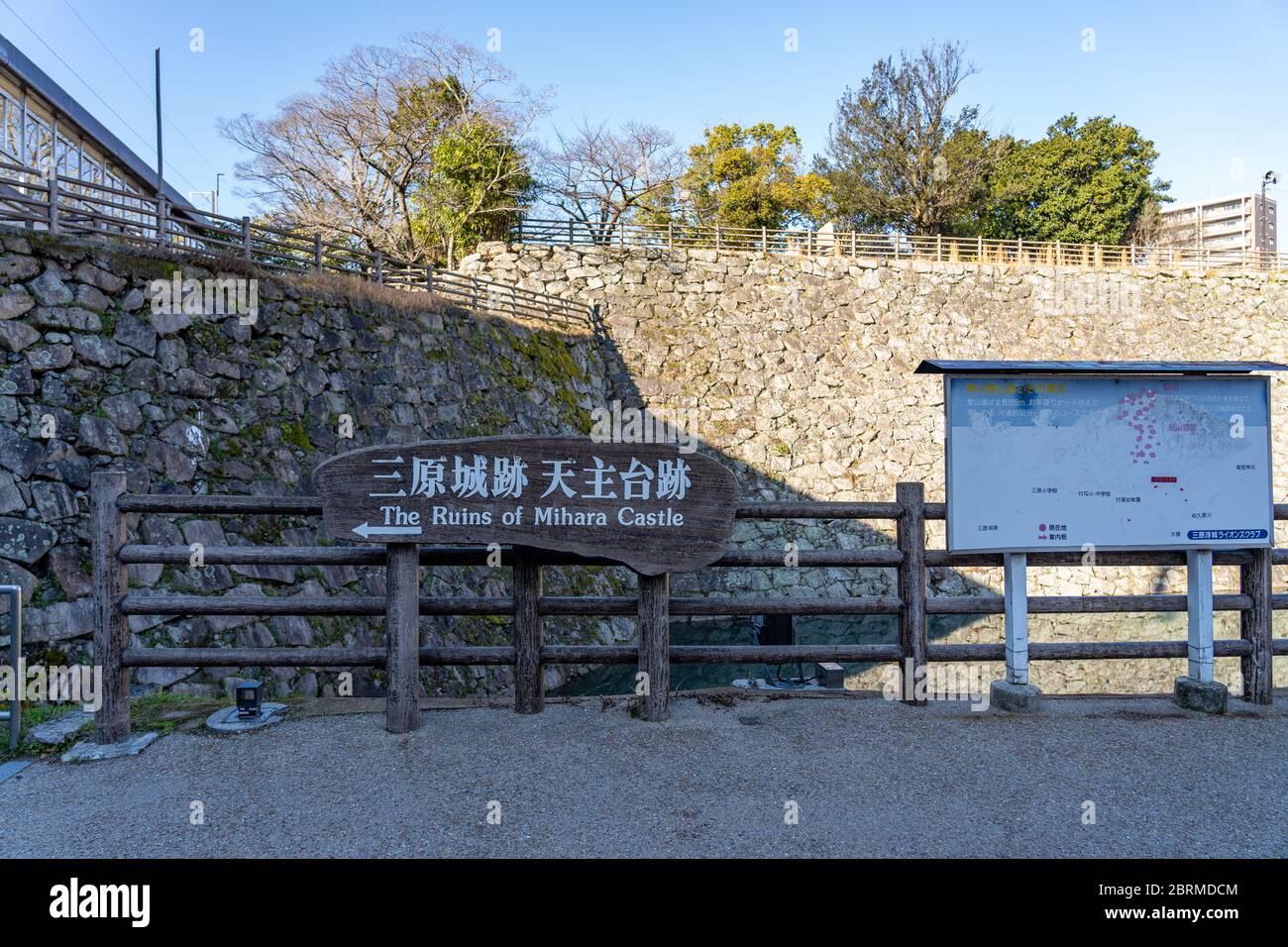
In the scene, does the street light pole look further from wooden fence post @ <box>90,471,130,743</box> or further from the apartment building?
wooden fence post @ <box>90,471,130,743</box>

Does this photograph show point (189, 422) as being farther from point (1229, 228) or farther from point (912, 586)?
point (1229, 228)

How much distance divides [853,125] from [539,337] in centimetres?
2113

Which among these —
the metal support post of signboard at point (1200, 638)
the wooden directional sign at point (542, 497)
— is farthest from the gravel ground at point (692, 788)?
the wooden directional sign at point (542, 497)

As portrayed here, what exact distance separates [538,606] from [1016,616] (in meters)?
3.51

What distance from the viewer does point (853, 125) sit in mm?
32125

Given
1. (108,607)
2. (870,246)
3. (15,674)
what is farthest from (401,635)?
(870,246)

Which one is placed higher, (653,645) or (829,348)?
(829,348)

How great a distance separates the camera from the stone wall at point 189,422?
8.59 m

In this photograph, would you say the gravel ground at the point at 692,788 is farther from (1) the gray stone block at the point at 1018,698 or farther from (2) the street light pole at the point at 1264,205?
(2) the street light pole at the point at 1264,205

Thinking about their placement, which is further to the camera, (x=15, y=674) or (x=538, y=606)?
(x=538, y=606)

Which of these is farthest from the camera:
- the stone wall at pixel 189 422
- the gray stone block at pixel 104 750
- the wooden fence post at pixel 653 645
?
the stone wall at pixel 189 422

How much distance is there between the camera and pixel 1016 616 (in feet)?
18.0

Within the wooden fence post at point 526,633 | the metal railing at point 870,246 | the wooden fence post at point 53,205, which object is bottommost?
the wooden fence post at point 526,633

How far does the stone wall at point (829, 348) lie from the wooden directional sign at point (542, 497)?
1608 cm
